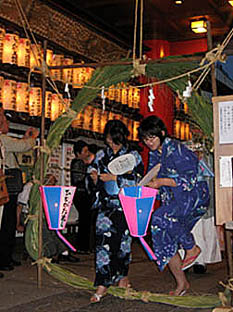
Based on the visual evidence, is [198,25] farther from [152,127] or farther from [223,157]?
[223,157]

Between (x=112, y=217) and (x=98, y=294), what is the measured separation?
547 millimetres

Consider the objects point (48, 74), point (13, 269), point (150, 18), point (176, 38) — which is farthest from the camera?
point (176, 38)

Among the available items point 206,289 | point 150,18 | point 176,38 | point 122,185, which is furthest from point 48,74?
point 176,38

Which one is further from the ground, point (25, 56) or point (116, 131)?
point (25, 56)

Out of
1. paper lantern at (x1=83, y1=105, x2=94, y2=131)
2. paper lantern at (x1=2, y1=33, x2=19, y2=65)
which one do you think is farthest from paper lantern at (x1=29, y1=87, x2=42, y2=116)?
paper lantern at (x1=83, y1=105, x2=94, y2=131)

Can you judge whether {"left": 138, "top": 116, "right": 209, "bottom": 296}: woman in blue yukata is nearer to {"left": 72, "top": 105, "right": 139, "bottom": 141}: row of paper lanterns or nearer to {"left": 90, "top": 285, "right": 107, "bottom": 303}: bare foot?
{"left": 90, "top": 285, "right": 107, "bottom": 303}: bare foot

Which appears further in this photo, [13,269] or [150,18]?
[150,18]

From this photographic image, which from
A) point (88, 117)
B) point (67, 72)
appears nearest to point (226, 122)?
point (67, 72)

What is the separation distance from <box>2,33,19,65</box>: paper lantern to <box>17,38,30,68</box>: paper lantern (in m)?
0.08

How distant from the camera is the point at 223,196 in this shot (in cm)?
277

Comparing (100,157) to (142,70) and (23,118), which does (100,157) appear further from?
(23,118)

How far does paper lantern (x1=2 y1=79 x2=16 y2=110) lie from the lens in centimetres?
607

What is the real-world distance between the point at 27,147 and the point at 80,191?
5.81 ft

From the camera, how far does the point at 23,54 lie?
6254 millimetres
